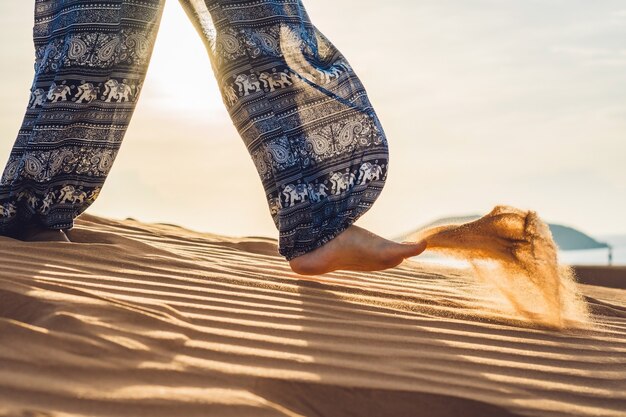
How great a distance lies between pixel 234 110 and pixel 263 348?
4.62ft

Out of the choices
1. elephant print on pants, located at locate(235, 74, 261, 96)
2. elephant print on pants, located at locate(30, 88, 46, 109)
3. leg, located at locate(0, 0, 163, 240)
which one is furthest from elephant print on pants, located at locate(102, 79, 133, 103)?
elephant print on pants, located at locate(235, 74, 261, 96)

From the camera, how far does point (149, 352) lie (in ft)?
6.38

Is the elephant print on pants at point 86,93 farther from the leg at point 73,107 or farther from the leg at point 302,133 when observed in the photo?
the leg at point 302,133

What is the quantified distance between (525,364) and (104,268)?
1.46 metres

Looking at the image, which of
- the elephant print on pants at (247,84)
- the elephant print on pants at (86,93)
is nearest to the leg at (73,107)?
the elephant print on pants at (86,93)

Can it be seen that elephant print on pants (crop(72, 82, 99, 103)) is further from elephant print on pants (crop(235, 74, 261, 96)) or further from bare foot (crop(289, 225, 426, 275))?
bare foot (crop(289, 225, 426, 275))

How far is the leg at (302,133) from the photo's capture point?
324cm

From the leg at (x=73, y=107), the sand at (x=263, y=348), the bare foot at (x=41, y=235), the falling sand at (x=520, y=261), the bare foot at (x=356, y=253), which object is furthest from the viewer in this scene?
the bare foot at (x=41, y=235)

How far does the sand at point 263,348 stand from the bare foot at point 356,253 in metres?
0.09

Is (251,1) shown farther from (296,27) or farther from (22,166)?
(22,166)

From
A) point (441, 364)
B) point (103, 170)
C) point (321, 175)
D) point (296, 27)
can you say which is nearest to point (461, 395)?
point (441, 364)

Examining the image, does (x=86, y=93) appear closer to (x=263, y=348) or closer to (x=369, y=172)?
(x=369, y=172)

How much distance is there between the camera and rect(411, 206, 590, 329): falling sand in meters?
2.95

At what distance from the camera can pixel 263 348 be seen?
2145 millimetres
